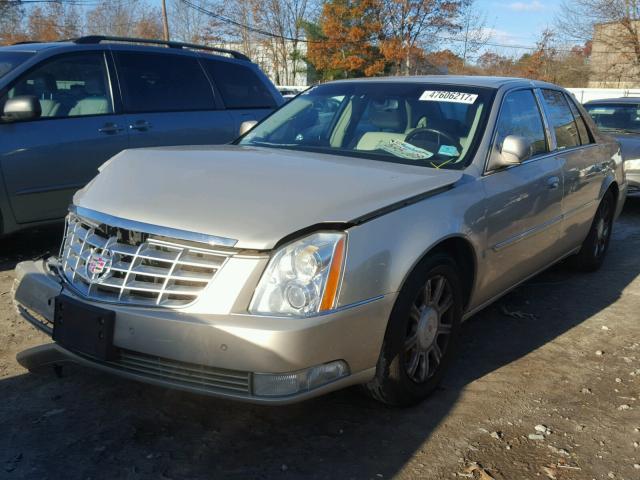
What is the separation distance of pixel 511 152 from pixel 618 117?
7229 millimetres

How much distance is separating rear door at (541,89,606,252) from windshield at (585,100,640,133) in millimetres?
4790

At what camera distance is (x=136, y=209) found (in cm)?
282

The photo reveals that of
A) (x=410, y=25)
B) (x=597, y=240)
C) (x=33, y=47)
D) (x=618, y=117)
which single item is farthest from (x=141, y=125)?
(x=410, y=25)

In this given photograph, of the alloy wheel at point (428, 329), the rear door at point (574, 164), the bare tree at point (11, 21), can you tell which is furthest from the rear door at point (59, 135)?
the bare tree at point (11, 21)

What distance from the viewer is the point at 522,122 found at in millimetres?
4277

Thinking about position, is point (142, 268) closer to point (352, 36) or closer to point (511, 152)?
point (511, 152)

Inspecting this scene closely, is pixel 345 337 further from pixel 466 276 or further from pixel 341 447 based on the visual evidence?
pixel 466 276

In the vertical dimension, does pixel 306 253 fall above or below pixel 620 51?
below

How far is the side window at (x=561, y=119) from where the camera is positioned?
476cm

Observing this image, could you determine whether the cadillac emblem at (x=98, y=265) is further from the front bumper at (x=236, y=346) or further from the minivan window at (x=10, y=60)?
the minivan window at (x=10, y=60)

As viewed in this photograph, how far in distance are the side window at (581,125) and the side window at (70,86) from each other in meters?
4.05

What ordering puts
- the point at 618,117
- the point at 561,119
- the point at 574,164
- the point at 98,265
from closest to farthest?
the point at 98,265 < the point at 574,164 < the point at 561,119 < the point at 618,117

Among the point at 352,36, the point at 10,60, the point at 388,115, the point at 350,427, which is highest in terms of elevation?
the point at 352,36

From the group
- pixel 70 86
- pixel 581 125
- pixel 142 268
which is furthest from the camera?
pixel 70 86
